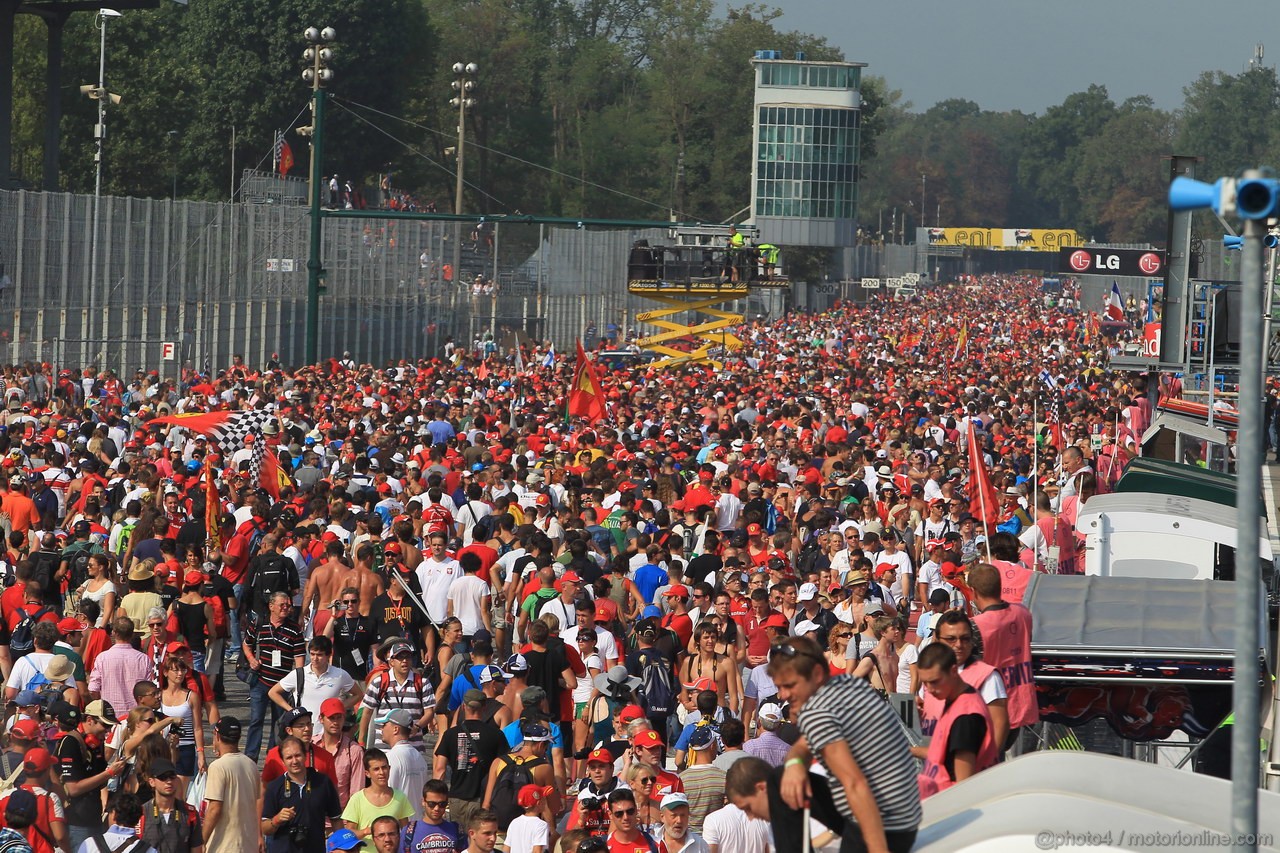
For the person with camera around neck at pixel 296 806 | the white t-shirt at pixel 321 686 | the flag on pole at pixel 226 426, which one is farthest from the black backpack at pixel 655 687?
the flag on pole at pixel 226 426

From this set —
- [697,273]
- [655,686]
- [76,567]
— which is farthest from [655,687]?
[697,273]

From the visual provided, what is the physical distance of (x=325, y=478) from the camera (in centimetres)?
1995

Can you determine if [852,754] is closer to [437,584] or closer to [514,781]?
[514,781]

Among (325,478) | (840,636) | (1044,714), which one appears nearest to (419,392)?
(325,478)

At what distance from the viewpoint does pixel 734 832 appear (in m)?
9.25

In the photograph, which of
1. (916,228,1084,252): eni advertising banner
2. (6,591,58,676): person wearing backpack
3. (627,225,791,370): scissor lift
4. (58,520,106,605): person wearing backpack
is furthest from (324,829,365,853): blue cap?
(916,228,1084,252): eni advertising banner

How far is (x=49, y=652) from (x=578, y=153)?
114m

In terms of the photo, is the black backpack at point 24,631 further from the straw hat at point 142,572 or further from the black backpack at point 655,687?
the black backpack at point 655,687

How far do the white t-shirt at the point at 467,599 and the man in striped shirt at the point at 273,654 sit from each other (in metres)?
1.41

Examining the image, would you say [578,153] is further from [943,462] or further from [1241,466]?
[1241,466]

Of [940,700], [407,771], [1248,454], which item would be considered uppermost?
[1248,454]

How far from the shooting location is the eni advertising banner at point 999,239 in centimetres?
18238

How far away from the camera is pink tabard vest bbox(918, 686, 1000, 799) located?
7676 millimetres

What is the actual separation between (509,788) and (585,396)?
16.6m
